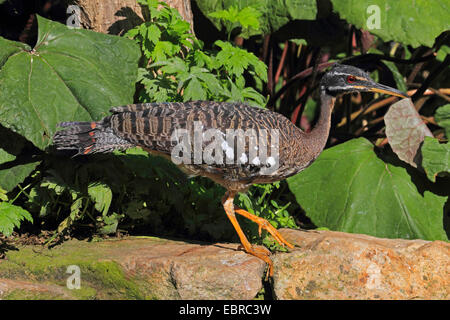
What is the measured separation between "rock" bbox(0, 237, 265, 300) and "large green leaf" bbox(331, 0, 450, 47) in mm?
2454

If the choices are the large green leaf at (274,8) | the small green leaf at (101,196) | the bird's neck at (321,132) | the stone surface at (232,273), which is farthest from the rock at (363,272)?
the large green leaf at (274,8)

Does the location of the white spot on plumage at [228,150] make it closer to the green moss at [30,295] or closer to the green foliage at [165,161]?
the green foliage at [165,161]

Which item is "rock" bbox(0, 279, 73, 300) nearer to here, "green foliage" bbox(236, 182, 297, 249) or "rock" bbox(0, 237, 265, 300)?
"rock" bbox(0, 237, 265, 300)

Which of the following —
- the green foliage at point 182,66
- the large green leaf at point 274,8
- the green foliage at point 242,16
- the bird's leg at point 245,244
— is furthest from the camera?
the large green leaf at point 274,8

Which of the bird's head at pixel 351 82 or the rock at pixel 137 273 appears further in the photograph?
the bird's head at pixel 351 82

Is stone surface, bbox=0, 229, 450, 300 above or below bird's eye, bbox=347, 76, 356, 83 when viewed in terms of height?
below

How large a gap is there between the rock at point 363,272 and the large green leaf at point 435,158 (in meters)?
1.20

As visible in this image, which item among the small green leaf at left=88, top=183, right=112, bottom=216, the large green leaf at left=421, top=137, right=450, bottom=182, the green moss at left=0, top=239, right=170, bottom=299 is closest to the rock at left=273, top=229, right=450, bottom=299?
the green moss at left=0, top=239, right=170, bottom=299

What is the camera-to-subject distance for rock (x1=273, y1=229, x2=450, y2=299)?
4.11m

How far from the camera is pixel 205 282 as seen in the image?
4.04 metres

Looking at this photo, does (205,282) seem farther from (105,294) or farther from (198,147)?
(198,147)

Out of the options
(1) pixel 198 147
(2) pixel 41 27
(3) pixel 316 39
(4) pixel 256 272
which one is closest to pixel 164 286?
(4) pixel 256 272

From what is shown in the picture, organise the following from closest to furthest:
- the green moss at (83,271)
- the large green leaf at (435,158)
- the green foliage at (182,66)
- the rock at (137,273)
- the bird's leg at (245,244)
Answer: the rock at (137,273), the green moss at (83,271), the bird's leg at (245,244), the green foliage at (182,66), the large green leaf at (435,158)

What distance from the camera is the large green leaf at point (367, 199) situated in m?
5.46
